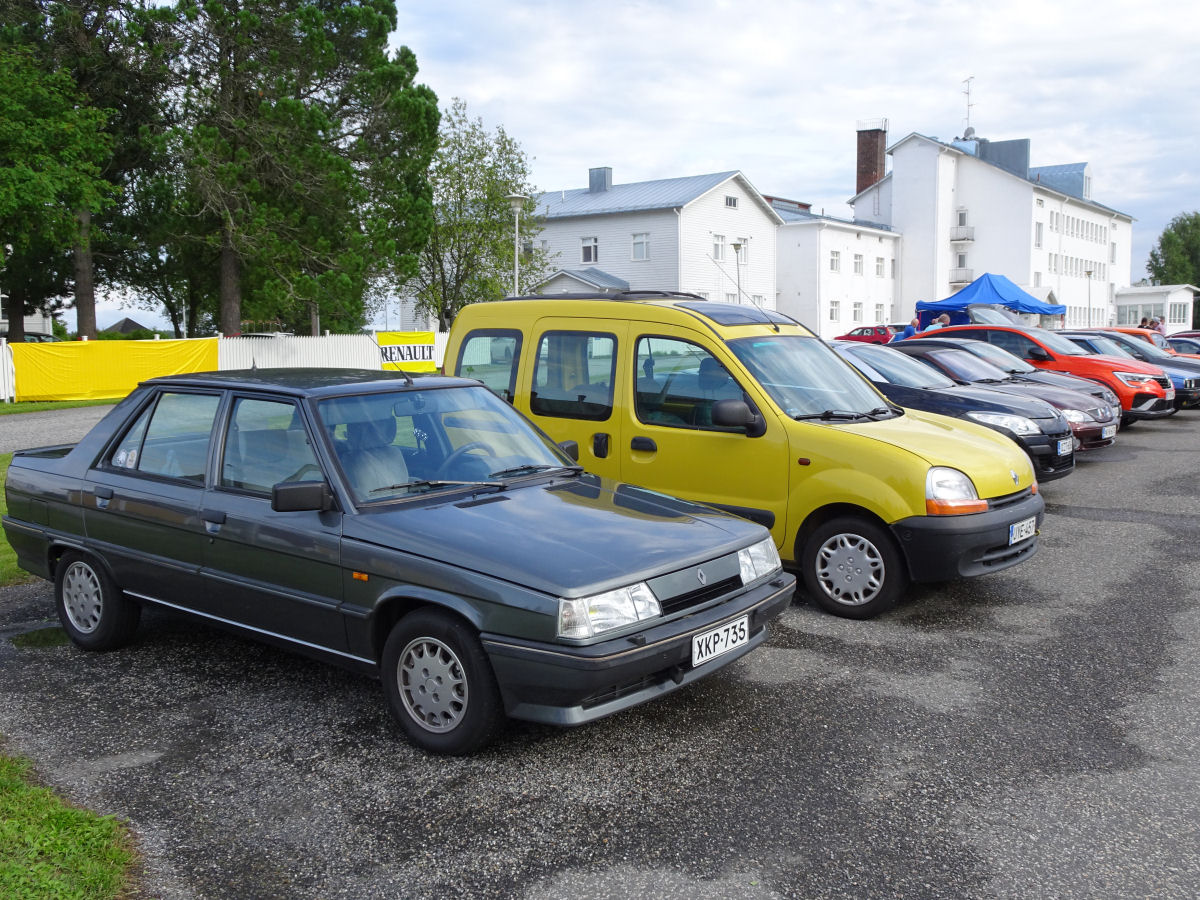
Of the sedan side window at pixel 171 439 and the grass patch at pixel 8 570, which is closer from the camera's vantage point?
the sedan side window at pixel 171 439

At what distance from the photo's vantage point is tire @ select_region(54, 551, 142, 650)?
551 centimetres

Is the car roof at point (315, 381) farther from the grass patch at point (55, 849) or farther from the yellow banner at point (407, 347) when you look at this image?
the yellow banner at point (407, 347)

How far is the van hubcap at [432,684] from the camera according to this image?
411 cm

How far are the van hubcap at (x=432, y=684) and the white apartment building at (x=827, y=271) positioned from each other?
4985cm

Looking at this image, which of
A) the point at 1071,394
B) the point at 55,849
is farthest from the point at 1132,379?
the point at 55,849

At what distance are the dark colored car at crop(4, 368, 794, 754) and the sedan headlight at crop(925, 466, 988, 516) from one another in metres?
1.58

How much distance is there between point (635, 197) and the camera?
4891cm

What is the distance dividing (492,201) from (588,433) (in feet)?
107

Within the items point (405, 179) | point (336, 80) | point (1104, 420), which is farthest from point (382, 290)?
point (1104, 420)

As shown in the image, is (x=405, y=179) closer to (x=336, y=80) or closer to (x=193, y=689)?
(x=336, y=80)

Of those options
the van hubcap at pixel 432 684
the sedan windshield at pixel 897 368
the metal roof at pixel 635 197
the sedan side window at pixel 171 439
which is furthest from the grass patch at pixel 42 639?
the metal roof at pixel 635 197

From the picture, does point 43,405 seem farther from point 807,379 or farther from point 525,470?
point 525,470

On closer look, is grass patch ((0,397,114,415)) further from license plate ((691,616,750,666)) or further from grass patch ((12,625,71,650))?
license plate ((691,616,750,666))

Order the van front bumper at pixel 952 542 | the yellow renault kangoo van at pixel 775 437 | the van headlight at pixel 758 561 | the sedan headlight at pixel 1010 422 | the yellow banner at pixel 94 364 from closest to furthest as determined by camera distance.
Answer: the van headlight at pixel 758 561, the van front bumper at pixel 952 542, the yellow renault kangoo van at pixel 775 437, the sedan headlight at pixel 1010 422, the yellow banner at pixel 94 364
